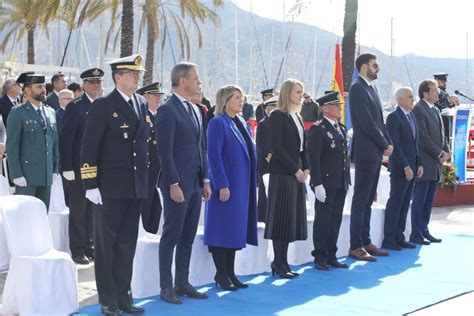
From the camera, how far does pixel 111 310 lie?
255 inches

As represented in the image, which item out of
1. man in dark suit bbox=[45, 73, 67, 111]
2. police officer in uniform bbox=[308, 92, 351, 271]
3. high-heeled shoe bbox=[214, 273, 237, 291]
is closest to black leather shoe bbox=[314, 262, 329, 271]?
police officer in uniform bbox=[308, 92, 351, 271]

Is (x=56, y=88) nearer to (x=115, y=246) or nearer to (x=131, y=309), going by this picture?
(x=115, y=246)

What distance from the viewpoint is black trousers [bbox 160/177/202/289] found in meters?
7.02

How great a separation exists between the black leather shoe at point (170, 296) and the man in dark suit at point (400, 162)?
12.4 ft

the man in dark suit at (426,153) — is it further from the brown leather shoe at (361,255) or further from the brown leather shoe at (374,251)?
the brown leather shoe at (361,255)

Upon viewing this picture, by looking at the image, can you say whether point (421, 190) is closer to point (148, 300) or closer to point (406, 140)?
point (406, 140)

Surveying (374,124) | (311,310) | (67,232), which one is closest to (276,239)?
(311,310)

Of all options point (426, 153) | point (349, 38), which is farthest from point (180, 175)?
point (349, 38)

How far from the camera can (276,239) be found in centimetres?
812

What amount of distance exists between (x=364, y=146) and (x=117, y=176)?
368 centimetres

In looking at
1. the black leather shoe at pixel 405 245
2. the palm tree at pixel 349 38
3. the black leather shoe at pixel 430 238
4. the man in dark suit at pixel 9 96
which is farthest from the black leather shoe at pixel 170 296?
the palm tree at pixel 349 38

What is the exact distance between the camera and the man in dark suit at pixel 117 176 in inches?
252

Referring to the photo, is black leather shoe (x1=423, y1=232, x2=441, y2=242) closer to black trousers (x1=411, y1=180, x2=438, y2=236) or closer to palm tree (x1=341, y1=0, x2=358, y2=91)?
black trousers (x1=411, y1=180, x2=438, y2=236)

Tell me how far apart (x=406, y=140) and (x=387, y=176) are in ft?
5.29
